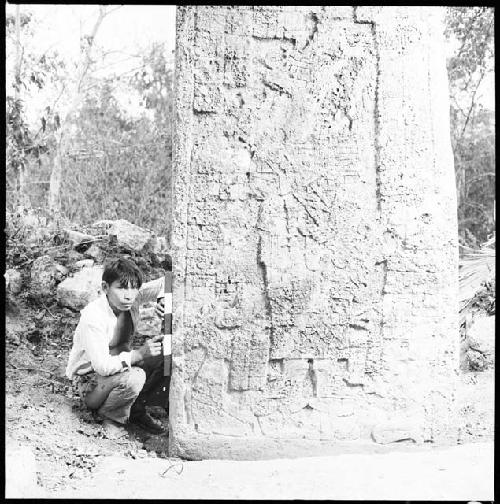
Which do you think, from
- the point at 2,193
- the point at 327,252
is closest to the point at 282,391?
the point at 327,252

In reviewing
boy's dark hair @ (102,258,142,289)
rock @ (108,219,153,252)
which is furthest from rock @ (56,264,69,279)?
boy's dark hair @ (102,258,142,289)

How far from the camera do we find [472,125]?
6.87 metres

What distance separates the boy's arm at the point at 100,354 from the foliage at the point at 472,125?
357cm

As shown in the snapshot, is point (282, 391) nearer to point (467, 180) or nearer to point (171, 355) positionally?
point (171, 355)

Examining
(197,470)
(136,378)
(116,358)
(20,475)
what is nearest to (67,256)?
(116,358)

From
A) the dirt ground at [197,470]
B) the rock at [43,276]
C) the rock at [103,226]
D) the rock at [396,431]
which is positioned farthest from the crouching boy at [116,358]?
the rock at [396,431]

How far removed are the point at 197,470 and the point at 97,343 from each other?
0.91m

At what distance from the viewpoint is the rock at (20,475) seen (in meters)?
3.59

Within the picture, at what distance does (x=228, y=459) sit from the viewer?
377cm

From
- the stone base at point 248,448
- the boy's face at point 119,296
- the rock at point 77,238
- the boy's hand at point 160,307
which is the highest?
the rock at point 77,238

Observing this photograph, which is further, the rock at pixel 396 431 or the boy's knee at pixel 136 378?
the boy's knee at pixel 136 378

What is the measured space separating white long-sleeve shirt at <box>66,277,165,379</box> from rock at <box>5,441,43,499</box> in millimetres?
552

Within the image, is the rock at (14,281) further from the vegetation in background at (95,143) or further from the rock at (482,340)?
the rock at (482,340)

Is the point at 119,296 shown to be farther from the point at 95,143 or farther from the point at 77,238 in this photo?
the point at 95,143
